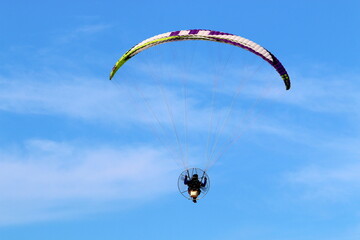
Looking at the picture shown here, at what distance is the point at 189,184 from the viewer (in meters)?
60.6

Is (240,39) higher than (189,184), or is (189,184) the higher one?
(240,39)

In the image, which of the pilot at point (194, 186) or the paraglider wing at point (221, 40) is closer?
the paraglider wing at point (221, 40)

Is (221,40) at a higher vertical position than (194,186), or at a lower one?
higher

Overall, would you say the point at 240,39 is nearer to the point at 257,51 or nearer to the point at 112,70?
the point at 257,51

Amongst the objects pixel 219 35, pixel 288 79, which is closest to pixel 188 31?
pixel 219 35

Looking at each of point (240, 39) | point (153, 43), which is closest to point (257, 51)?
point (240, 39)

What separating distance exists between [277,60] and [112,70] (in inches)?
411

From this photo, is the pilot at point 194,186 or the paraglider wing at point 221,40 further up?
the paraglider wing at point 221,40

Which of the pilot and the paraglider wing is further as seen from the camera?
the pilot

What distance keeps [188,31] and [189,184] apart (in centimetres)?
924

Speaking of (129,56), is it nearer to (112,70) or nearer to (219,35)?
(112,70)

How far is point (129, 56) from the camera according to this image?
205ft

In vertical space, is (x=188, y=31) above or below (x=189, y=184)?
above

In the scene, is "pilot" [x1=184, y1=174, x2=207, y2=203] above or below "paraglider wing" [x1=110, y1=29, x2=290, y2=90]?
below
